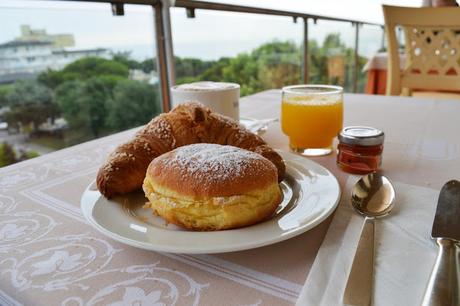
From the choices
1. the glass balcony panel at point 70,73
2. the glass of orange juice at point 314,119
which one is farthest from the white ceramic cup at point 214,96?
the glass balcony panel at point 70,73

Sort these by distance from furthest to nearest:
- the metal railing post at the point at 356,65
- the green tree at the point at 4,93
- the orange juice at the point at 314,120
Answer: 1. the metal railing post at the point at 356,65
2. the green tree at the point at 4,93
3. the orange juice at the point at 314,120

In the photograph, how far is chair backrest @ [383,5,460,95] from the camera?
5.59ft

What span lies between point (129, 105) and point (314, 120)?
3.28 ft

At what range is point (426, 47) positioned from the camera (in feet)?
5.87

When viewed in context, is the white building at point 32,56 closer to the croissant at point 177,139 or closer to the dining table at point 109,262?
the dining table at point 109,262

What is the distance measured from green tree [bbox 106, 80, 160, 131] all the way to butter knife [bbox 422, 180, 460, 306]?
1229 mm

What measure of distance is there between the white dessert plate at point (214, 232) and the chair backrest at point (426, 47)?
1.52 meters

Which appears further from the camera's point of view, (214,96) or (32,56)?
(32,56)

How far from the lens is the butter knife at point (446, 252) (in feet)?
0.98

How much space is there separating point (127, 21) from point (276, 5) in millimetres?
1330

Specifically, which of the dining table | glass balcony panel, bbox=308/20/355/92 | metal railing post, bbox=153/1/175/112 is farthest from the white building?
glass balcony panel, bbox=308/20/355/92

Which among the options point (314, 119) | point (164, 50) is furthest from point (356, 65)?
point (314, 119)

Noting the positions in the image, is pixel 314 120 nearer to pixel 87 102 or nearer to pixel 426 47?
pixel 87 102

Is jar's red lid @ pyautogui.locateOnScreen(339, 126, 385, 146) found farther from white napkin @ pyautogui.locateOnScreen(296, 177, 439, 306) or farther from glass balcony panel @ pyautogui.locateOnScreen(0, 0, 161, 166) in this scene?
glass balcony panel @ pyautogui.locateOnScreen(0, 0, 161, 166)
